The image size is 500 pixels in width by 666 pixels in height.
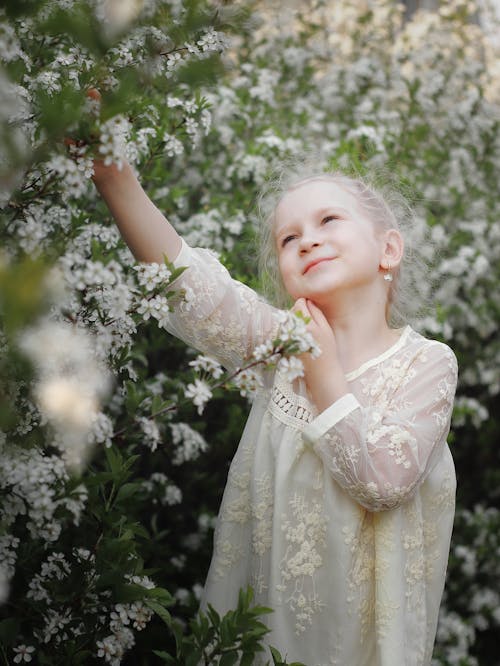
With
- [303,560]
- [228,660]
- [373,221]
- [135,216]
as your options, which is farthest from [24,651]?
[373,221]

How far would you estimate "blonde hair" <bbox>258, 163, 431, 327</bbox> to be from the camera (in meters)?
1.81

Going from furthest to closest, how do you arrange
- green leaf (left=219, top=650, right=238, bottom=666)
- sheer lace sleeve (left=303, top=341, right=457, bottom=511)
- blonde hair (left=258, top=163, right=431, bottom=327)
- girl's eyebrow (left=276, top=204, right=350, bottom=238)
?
blonde hair (left=258, top=163, right=431, bottom=327) < girl's eyebrow (left=276, top=204, right=350, bottom=238) < sheer lace sleeve (left=303, top=341, right=457, bottom=511) < green leaf (left=219, top=650, right=238, bottom=666)

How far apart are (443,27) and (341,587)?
15.0 feet

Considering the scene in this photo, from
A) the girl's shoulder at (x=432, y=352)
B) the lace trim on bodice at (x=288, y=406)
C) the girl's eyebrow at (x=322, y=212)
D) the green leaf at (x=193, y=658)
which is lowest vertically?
the green leaf at (x=193, y=658)

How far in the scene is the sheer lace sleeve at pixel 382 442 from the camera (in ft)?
4.72

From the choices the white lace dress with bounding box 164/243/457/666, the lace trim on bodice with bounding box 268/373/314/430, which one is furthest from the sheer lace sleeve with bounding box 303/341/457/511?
the lace trim on bodice with bounding box 268/373/314/430

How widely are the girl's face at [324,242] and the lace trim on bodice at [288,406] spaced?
210 millimetres

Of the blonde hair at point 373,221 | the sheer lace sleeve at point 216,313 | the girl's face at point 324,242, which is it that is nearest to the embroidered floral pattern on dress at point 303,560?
the sheer lace sleeve at point 216,313

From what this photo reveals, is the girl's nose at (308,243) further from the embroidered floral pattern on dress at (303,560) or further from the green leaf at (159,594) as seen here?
the green leaf at (159,594)

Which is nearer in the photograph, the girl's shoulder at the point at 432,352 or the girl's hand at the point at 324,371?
the girl's hand at the point at 324,371

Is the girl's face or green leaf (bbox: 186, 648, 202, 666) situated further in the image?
the girl's face

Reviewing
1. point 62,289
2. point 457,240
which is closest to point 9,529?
point 62,289

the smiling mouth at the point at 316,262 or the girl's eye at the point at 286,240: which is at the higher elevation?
the girl's eye at the point at 286,240

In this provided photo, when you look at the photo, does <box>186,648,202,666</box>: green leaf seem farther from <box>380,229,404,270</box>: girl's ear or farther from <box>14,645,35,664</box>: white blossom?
<box>380,229,404,270</box>: girl's ear
